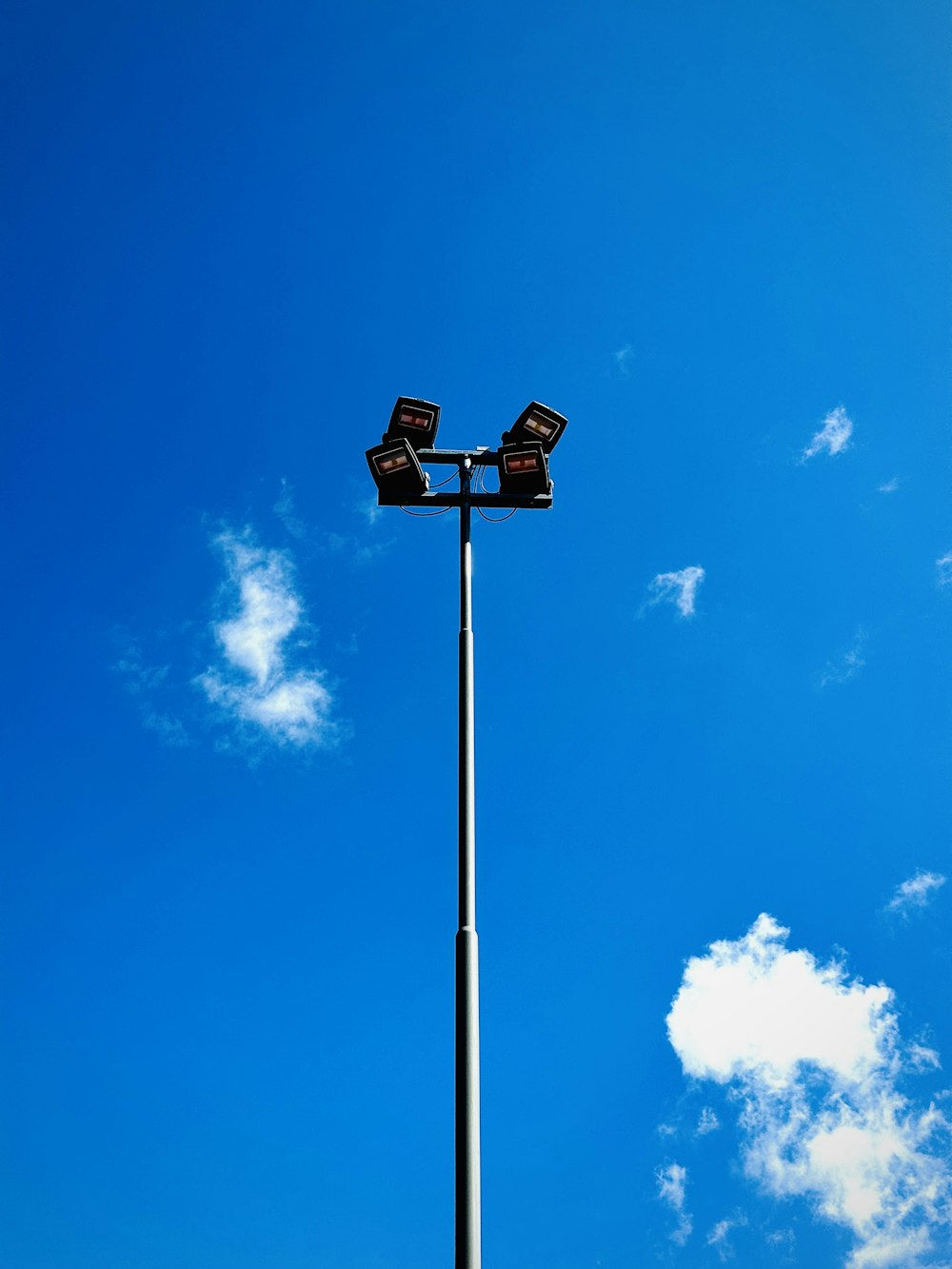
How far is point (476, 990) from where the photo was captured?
261 inches

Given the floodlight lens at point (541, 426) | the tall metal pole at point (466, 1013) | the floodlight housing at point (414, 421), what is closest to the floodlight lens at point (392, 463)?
the floodlight housing at point (414, 421)

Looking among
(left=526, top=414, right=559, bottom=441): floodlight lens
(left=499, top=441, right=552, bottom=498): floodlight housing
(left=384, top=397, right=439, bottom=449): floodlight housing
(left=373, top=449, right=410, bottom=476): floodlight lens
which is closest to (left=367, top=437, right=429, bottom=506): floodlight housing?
(left=373, top=449, right=410, bottom=476): floodlight lens

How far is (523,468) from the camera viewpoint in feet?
30.0

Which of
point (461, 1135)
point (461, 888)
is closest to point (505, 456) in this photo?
point (461, 888)

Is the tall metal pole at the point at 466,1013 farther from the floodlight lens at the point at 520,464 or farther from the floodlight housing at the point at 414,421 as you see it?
the floodlight housing at the point at 414,421

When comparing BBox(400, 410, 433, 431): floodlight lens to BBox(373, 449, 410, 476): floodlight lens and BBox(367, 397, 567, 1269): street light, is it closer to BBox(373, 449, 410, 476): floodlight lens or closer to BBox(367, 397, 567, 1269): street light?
BBox(367, 397, 567, 1269): street light

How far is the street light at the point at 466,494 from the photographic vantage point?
6.63 metres

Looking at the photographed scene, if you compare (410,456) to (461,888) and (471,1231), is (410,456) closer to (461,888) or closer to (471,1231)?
(461,888)

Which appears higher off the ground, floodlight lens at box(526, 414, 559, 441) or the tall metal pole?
floodlight lens at box(526, 414, 559, 441)

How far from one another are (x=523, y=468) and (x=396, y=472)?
1.23 m

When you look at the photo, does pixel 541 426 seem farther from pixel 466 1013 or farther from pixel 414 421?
pixel 466 1013

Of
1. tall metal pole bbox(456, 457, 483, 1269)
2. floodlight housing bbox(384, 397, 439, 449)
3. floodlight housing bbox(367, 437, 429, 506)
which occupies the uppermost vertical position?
floodlight housing bbox(384, 397, 439, 449)

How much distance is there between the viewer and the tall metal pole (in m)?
5.92

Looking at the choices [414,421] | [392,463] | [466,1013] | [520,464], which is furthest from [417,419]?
[466,1013]
